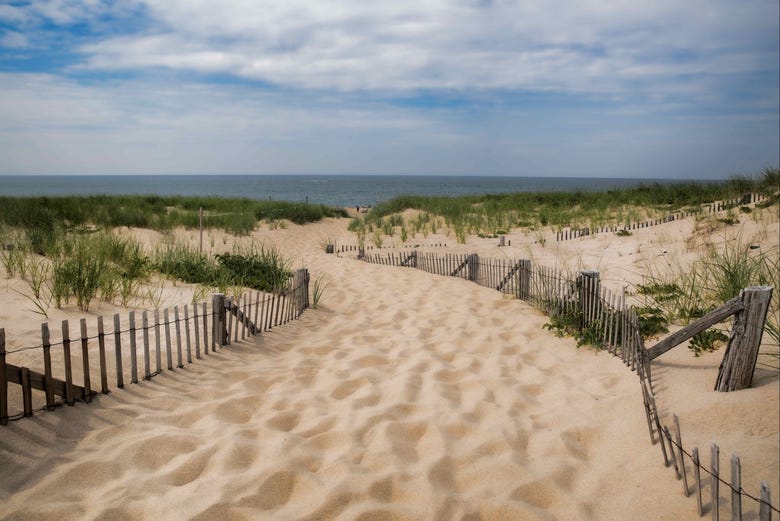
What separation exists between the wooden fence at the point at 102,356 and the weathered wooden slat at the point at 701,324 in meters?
4.18

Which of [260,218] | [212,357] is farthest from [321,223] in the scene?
[212,357]

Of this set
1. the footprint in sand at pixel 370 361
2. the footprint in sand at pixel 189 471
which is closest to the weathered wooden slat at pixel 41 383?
the footprint in sand at pixel 189 471

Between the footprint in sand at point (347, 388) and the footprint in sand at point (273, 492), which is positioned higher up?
the footprint in sand at point (347, 388)

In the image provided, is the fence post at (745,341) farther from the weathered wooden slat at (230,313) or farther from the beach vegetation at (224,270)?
the beach vegetation at (224,270)

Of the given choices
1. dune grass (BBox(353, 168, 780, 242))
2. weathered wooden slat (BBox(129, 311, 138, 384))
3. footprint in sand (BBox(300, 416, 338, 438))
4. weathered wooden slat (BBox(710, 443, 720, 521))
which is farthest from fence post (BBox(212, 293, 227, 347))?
dune grass (BBox(353, 168, 780, 242))

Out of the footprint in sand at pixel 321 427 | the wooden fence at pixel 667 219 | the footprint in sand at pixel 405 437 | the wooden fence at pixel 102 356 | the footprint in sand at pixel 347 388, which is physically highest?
the wooden fence at pixel 667 219

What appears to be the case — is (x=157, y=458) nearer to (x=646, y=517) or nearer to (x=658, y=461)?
(x=646, y=517)

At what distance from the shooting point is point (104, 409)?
3.78 meters

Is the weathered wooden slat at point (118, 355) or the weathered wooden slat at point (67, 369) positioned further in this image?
the weathered wooden slat at point (118, 355)

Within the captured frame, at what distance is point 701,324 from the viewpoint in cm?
393

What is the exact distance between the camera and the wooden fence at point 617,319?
2547mm

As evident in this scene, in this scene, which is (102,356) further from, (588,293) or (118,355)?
(588,293)

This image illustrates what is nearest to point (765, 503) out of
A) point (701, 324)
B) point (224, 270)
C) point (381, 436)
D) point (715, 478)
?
point (715, 478)

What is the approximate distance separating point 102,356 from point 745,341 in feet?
15.7
